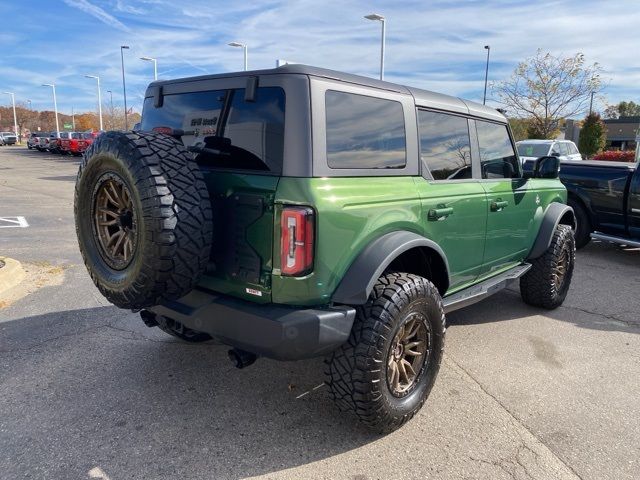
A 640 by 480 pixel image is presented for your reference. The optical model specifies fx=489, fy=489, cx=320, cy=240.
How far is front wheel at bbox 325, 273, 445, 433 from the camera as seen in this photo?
264 cm

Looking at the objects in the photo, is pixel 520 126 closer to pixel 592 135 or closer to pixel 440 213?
pixel 592 135

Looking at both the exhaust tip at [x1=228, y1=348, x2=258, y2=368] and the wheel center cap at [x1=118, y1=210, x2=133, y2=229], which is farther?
the exhaust tip at [x1=228, y1=348, x2=258, y2=368]

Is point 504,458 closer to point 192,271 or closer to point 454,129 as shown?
point 192,271

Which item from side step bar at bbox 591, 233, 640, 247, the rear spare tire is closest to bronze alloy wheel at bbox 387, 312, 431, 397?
the rear spare tire

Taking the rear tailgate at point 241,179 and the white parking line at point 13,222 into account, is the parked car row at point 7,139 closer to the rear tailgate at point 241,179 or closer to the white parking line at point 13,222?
the white parking line at point 13,222

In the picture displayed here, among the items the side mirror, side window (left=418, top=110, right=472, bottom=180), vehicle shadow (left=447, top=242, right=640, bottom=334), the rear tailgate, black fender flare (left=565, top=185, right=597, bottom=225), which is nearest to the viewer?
the rear tailgate

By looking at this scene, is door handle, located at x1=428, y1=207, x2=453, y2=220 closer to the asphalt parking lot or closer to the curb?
the asphalt parking lot

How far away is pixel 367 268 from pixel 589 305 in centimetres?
396

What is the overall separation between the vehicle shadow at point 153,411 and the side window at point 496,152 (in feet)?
7.08

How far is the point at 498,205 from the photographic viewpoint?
13.1ft

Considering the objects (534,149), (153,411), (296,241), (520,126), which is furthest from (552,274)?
(520,126)

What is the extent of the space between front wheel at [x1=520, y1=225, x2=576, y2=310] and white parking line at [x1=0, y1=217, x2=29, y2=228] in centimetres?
837

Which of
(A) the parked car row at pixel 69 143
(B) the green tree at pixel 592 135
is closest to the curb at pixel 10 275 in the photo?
(A) the parked car row at pixel 69 143

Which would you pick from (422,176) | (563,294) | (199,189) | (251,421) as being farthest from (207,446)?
(563,294)
